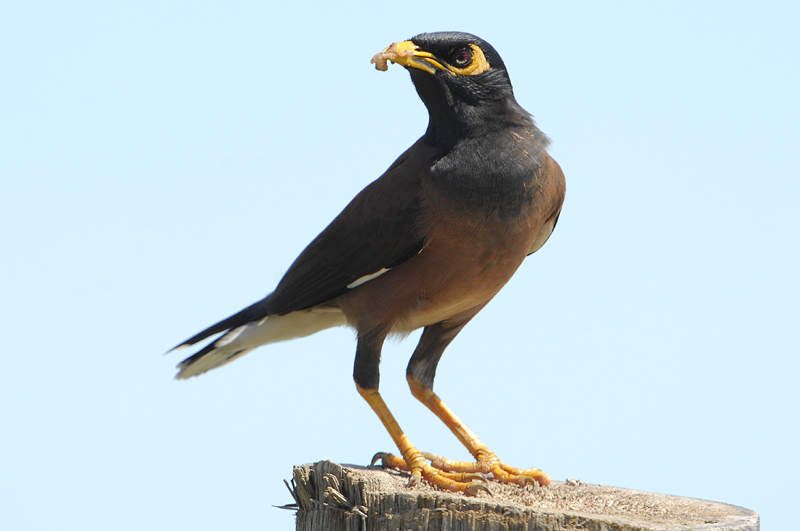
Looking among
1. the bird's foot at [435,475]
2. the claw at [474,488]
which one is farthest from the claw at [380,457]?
the claw at [474,488]

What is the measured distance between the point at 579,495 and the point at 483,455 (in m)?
0.78

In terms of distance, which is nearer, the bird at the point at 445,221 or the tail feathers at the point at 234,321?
the bird at the point at 445,221

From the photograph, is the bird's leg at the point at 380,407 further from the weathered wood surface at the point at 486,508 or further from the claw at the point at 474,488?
the claw at the point at 474,488

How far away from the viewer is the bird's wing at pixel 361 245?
401cm

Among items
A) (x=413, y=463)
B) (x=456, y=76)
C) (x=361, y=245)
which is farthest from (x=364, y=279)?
(x=456, y=76)

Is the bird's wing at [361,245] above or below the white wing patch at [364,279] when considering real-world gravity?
above

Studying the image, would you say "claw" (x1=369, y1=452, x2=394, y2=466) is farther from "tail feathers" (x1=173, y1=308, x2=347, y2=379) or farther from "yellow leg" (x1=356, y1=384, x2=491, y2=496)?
"tail feathers" (x1=173, y1=308, x2=347, y2=379)

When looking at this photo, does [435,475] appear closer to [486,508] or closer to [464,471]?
[464,471]

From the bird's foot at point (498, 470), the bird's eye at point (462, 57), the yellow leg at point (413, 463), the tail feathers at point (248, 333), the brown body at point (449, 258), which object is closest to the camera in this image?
the yellow leg at point (413, 463)

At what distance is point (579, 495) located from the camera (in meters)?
3.75

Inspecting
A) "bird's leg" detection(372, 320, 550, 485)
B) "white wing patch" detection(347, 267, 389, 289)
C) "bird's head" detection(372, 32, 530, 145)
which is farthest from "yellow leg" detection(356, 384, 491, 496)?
"bird's head" detection(372, 32, 530, 145)

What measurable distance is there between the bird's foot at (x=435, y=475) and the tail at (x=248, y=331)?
3.60 ft

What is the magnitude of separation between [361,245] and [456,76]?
111 cm

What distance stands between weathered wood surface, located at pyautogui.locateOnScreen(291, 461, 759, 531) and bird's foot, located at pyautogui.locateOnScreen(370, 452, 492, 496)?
0.20ft
